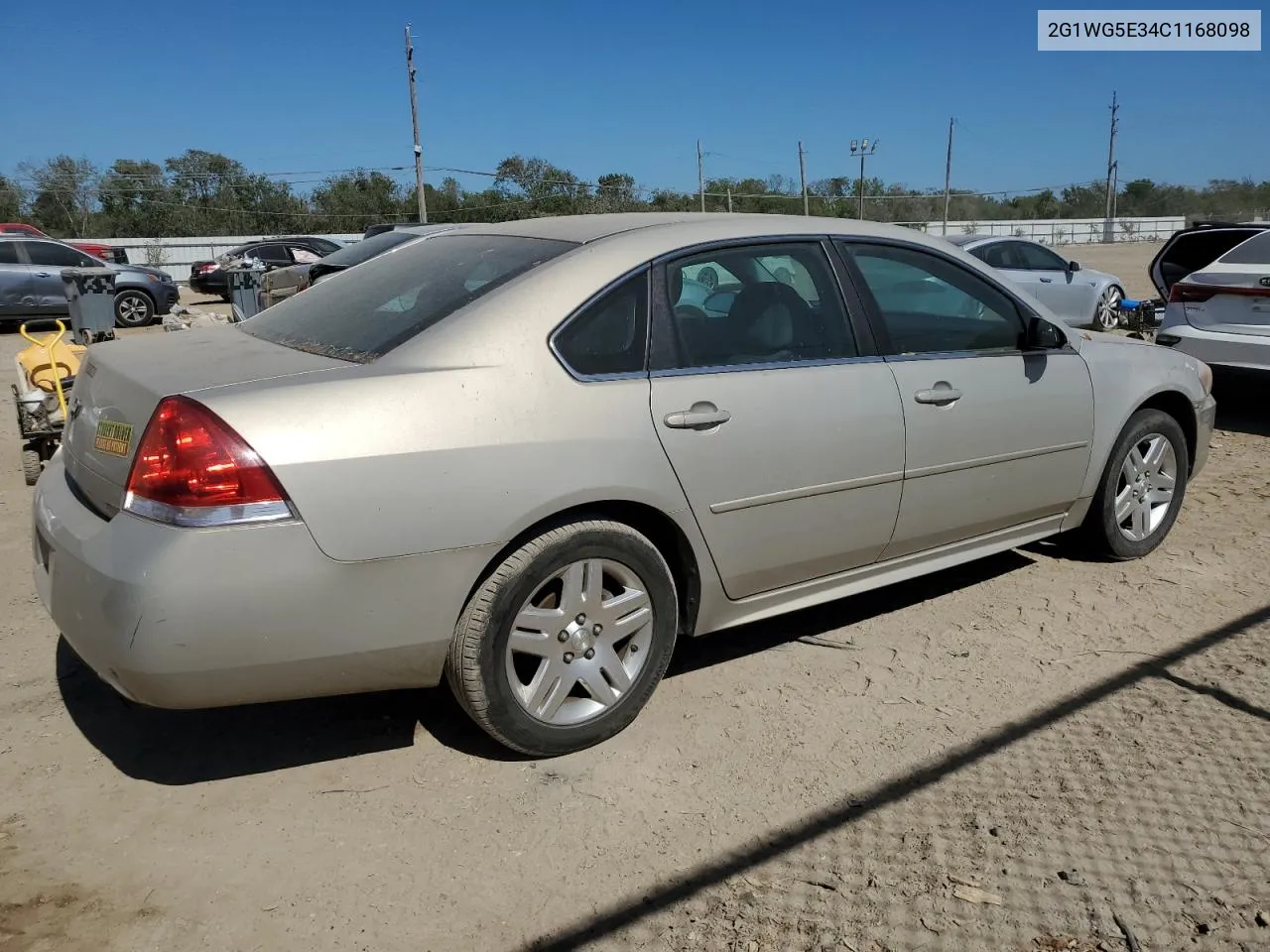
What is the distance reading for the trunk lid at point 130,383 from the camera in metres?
2.67

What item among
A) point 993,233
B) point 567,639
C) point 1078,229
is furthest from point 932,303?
point 1078,229

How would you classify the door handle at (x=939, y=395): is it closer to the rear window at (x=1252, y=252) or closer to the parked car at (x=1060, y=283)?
the rear window at (x=1252, y=252)

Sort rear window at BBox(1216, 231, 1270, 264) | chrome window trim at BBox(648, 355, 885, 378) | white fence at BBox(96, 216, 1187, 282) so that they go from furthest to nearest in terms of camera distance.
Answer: white fence at BBox(96, 216, 1187, 282)
rear window at BBox(1216, 231, 1270, 264)
chrome window trim at BBox(648, 355, 885, 378)

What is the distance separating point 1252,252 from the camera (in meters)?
7.75

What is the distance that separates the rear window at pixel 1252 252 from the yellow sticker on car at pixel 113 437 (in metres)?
7.95

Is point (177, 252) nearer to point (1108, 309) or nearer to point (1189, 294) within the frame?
point (1108, 309)

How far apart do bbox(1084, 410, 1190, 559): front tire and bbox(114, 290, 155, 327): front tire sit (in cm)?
1641

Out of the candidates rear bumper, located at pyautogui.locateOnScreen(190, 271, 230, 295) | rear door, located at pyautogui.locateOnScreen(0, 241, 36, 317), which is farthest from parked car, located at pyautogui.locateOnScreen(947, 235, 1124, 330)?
rear bumper, located at pyautogui.locateOnScreen(190, 271, 230, 295)

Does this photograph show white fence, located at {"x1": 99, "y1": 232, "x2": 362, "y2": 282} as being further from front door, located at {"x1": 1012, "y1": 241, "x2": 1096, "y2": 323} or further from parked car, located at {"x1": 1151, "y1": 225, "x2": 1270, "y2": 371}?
parked car, located at {"x1": 1151, "y1": 225, "x2": 1270, "y2": 371}

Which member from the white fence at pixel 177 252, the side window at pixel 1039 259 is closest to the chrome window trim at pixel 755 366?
the side window at pixel 1039 259

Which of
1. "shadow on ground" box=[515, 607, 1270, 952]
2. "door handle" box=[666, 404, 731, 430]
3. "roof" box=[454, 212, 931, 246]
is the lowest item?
"shadow on ground" box=[515, 607, 1270, 952]

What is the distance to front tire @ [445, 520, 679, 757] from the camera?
9.32 ft

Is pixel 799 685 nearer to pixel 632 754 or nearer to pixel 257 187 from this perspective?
pixel 632 754

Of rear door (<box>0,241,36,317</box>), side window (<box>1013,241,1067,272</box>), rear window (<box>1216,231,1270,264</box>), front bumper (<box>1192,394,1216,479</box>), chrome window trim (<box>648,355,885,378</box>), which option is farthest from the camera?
rear door (<box>0,241,36,317</box>)
